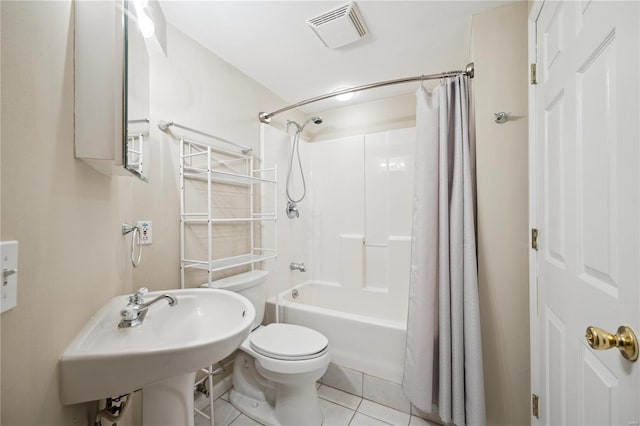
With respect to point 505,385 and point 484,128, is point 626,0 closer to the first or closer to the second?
point 484,128

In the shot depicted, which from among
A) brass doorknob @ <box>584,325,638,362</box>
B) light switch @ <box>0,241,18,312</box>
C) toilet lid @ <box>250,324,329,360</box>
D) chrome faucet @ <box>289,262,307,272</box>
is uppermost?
light switch @ <box>0,241,18,312</box>

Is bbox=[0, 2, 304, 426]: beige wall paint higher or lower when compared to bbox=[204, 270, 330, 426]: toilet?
higher

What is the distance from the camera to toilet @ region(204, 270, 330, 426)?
4.37ft

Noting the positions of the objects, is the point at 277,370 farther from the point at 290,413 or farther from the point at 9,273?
the point at 9,273

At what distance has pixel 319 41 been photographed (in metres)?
1.61

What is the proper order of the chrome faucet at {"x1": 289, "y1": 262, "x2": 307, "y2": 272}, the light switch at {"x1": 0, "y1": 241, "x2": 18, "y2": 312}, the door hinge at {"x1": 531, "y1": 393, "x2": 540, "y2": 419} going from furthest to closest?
the chrome faucet at {"x1": 289, "y1": 262, "x2": 307, "y2": 272} → the door hinge at {"x1": 531, "y1": 393, "x2": 540, "y2": 419} → the light switch at {"x1": 0, "y1": 241, "x2": 18, "y2": 312}

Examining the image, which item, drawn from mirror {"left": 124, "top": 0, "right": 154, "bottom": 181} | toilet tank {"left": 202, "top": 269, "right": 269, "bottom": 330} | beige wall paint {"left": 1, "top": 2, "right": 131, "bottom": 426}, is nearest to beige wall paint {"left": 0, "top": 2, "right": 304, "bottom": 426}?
beige wall paint {"left": 1, "top": 2, "right": 131, "bottom": 426}

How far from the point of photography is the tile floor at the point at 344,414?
4.75ft

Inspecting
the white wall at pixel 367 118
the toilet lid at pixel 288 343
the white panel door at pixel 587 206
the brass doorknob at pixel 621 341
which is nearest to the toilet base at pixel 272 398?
the toilet lid at pixel 288 343

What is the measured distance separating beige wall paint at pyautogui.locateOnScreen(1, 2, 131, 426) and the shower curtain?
1.43 m

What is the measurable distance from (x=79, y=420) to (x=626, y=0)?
1.70 metres

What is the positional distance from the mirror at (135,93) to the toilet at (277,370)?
0.87m

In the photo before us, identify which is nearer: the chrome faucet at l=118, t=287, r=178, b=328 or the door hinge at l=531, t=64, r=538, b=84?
the chrome faucet at l=118, t=287, r=178, b=328

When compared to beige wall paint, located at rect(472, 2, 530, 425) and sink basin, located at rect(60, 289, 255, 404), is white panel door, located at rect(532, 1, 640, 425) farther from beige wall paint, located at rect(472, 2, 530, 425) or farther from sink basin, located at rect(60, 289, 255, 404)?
sink basin, located at rect(60, 289, 255, 404)
